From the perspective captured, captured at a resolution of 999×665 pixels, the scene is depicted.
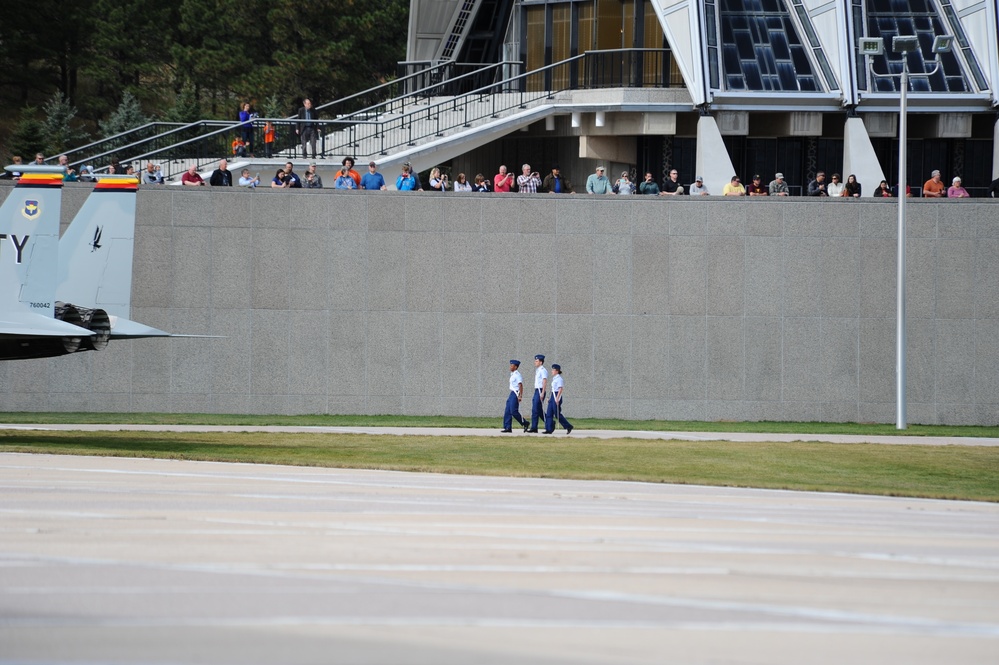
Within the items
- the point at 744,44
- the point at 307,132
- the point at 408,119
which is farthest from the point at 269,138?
the point at 744,44

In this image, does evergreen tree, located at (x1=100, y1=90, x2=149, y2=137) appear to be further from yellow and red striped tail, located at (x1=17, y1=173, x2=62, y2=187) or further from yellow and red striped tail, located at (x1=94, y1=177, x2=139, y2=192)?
yellow and red striped tail, located at (x1=17, y1=173, x2=62, y2=187)

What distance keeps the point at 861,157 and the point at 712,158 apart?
4.73 meters

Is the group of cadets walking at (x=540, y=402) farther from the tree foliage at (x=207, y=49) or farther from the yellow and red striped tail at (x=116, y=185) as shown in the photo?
the tree foliage at (x=207, y=49)

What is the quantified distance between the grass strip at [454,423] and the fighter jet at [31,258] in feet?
24.3

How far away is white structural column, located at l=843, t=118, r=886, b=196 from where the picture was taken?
4262 cm

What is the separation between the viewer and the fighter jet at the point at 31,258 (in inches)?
946

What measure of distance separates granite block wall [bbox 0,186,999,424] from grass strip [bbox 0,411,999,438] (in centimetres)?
65

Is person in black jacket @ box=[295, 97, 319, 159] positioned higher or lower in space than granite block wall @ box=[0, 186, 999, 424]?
higher

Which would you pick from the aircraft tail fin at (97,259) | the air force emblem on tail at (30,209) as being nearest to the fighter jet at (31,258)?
the air force emblem on tail at (30,209)

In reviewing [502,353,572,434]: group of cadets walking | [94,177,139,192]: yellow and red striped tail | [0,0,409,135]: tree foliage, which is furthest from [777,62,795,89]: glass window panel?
[0,0,409,135]: tree foliage

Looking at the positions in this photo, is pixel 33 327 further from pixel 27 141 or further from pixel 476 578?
pixel 27 141

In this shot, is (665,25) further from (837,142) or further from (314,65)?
(314,65)

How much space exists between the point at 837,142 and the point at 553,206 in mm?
15023

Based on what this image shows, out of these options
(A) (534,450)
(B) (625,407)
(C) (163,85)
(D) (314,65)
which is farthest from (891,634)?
(C) (163,85)
